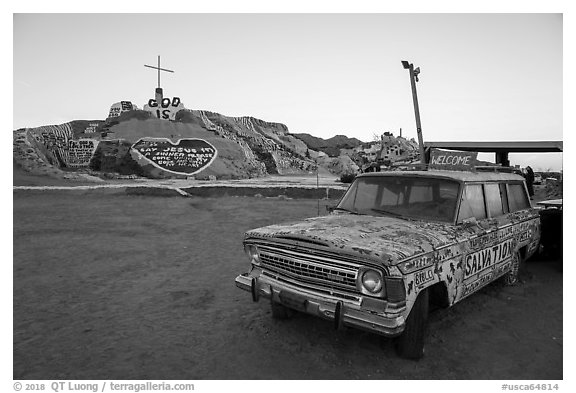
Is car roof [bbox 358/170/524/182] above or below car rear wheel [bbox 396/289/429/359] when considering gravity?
above

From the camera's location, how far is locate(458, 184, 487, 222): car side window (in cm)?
400

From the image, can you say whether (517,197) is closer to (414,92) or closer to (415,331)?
(415,331)

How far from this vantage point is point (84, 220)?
11.2m

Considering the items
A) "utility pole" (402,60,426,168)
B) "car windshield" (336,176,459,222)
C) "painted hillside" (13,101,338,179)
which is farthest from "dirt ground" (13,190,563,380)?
"painted hillside" (13,101,338,179)

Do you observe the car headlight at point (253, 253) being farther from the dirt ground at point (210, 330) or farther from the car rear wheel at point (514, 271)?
the car rear wheel at point (514, 271)

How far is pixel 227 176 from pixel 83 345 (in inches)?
1138

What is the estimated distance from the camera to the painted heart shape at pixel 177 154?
31.5 meters

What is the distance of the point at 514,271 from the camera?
5227 millimetres

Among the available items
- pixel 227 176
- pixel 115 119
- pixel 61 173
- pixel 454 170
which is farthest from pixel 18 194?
pixel 115 119

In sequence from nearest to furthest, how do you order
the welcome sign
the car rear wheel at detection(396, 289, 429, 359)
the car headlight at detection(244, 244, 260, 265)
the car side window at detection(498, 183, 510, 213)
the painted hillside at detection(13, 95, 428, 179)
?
the car rear wheel at detection(396, 289, 429, 359)
the car headlight at detection(244, 244, 260, 265)
the welcome sign
the car side window at detection(498, 183, 510, 213)
the painted hillside at detection(13, 95, 428, 179)

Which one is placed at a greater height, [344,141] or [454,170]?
[344,141]

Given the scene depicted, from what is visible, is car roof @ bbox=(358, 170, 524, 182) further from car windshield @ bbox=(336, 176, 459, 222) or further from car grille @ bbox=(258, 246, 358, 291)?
car grille @ bbox=(258, 246, 358, 291)

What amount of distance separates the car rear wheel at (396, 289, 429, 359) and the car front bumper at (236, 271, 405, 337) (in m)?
0.33

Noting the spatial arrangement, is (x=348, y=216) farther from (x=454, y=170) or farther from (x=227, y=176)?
(x=227, y=176)
